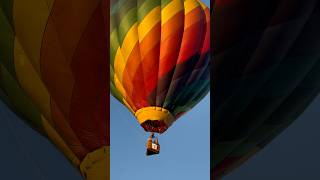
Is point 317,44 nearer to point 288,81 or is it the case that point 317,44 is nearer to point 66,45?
point 288,81

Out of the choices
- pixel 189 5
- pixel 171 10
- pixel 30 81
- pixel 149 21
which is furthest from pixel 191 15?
pixel 30 81

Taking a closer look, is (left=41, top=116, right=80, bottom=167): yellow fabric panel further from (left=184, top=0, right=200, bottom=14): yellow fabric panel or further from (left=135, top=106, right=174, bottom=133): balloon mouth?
(left=184, top=0, right=200, bottom=14): yellow fabric panel

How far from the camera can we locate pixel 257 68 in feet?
10.1

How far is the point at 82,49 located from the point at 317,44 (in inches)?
51.5

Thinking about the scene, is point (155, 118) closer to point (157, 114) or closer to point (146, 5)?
point (157, 114)

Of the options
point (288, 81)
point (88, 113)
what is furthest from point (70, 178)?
point (288, 81)

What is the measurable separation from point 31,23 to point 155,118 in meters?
1.24

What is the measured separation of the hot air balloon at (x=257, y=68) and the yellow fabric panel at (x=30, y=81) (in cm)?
107

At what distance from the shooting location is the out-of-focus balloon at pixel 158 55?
13.0ft

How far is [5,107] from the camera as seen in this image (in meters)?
4.43

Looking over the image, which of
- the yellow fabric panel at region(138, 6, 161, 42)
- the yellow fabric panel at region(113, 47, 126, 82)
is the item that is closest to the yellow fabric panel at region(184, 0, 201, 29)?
the yellow fabric panel at region(138, 6, 161, 42)

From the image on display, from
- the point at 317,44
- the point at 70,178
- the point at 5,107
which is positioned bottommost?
the point at 70,178

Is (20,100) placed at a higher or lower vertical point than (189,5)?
lower

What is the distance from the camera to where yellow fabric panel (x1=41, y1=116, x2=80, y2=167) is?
3.62 meters
